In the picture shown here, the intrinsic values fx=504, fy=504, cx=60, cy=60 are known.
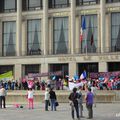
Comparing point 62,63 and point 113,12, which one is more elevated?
point 113,12

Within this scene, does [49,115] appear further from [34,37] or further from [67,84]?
[34,37]

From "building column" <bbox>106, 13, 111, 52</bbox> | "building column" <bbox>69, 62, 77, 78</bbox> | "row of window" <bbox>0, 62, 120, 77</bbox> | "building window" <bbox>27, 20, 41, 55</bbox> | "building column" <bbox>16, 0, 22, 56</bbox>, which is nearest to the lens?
"row of window" <bbox>0, 62, 120, 77</bbox>

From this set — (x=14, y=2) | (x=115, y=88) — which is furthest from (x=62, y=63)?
(x=115, y=88)

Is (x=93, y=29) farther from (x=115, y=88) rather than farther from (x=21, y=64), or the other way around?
(x=115, y=88)

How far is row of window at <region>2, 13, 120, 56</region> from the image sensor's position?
66625 millimetres

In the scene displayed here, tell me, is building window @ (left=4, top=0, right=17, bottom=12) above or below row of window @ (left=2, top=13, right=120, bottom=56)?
above

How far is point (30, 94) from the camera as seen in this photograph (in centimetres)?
3809

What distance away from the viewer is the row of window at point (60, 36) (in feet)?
219

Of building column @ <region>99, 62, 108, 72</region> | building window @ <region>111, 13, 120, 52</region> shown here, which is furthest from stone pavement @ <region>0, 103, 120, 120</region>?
building window @ <region>111, 13, 120, 52</region>

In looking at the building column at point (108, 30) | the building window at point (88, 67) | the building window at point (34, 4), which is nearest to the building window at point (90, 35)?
the building column at point (108, 30)

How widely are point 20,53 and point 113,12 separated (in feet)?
47.3

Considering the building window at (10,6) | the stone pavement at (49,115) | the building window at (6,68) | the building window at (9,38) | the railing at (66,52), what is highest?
the building window at (10,6)

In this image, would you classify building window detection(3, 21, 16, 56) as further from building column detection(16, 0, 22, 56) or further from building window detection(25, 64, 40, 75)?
building window detection(25, 64, 40, 75)

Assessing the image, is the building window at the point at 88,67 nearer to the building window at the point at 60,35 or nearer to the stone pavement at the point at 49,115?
the building window at the point at 60,35
